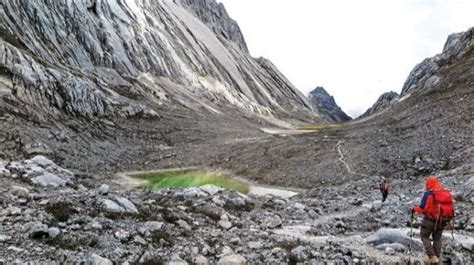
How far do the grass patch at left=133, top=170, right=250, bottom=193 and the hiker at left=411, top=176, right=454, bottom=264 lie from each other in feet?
107

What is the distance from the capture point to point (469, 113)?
48.9 meters

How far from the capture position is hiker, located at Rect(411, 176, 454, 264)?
1259cm

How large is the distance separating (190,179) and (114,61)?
203 feet

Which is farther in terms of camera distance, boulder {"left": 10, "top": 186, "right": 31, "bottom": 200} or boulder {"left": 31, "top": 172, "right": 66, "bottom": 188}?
boulder {"left": 31, "top": 172, "right": 66, "bottom": 188}

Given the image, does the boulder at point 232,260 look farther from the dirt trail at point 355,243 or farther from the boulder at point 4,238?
the boulder at point 4,238

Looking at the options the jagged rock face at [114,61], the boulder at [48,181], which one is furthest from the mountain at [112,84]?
the boulder at [48,181]

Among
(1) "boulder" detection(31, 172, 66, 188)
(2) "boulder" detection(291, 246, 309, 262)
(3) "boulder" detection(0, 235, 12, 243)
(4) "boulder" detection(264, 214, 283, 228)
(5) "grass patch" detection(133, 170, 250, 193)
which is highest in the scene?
(2) "boulder" detection(291, 246, 309, 262)

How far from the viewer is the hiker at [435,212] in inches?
496

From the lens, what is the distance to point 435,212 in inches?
501

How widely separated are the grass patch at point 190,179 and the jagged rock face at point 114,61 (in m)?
20.3

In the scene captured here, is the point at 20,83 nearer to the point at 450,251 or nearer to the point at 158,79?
the point at 158,79

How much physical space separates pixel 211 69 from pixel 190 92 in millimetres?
27073

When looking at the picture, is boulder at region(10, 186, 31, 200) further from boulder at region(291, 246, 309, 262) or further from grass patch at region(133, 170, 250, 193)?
grass patch at region(133, 170, 250, 193)

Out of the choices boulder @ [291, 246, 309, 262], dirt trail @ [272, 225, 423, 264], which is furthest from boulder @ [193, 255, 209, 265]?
dirt trail @ [272, 225, 423, 264]
